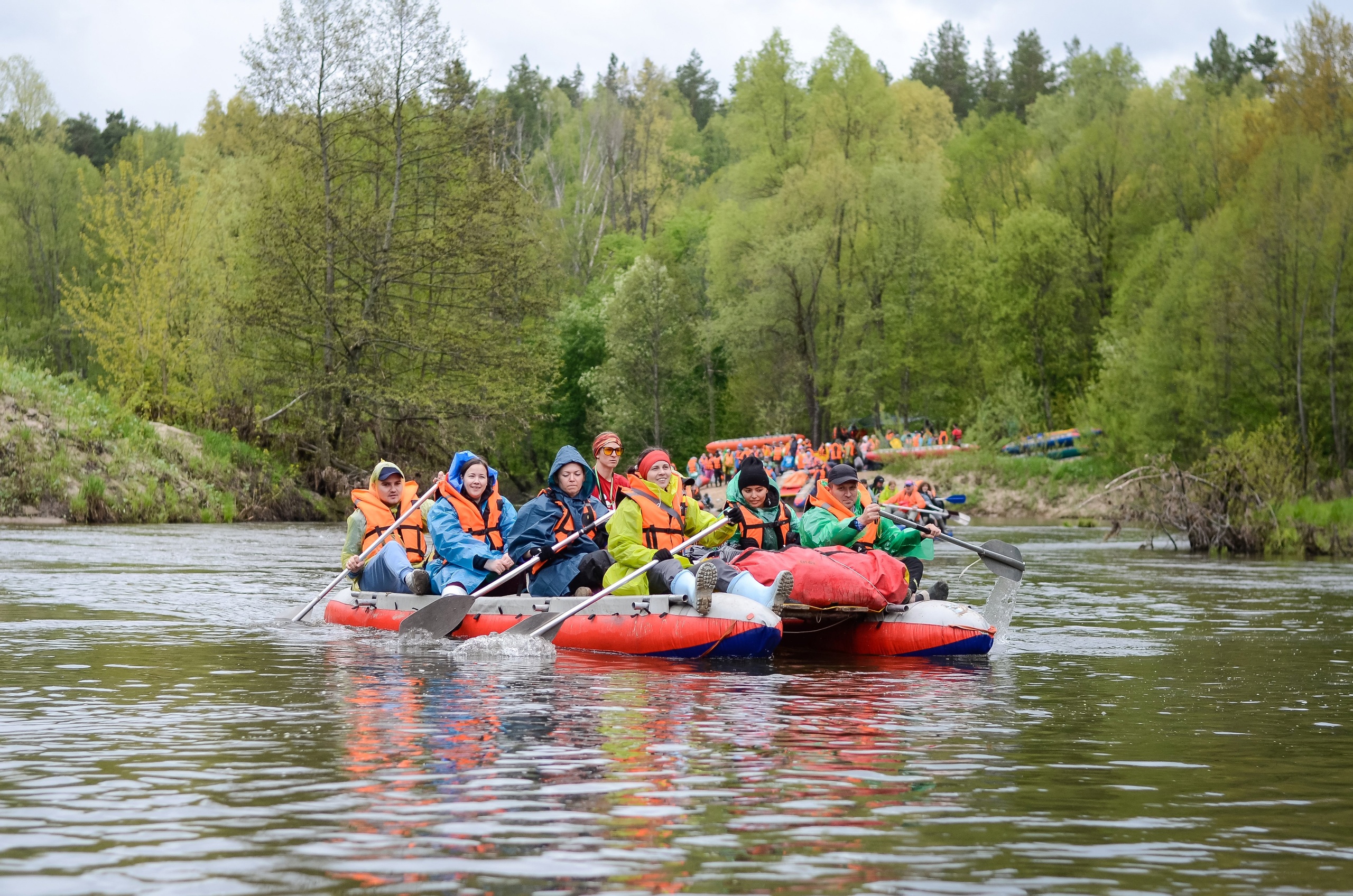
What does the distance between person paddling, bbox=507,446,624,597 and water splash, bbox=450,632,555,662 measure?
25.7 inches

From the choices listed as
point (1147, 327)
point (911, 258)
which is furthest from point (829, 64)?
point (1147, 327)

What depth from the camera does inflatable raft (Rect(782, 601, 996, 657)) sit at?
11.8 m

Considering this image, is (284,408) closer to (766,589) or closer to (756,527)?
(756,527)

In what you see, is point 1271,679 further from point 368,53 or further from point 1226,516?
point 368,53

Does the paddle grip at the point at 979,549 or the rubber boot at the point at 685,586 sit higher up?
the paddle grip at the point at 979,549

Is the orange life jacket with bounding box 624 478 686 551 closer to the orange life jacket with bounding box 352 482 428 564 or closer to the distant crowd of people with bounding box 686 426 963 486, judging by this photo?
the orange life jacket with bounding box 352 482 428 564

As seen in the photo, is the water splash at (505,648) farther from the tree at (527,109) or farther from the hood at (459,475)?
the tree at (527,109)

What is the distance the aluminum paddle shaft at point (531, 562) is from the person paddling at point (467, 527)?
225 mm

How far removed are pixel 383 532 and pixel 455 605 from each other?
7.85ft

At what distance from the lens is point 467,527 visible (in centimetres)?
1316

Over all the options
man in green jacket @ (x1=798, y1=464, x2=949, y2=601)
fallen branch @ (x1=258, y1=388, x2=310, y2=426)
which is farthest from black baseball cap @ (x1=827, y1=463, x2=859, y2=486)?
fallen branch @ (x1=258, y1=388, x2=310, y2=426)

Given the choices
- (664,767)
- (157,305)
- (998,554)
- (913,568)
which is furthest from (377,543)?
(157,305)

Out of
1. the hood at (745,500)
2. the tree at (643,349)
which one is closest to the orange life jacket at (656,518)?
the hood at (745,500)

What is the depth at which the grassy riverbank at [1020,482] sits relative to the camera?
1642 inches
